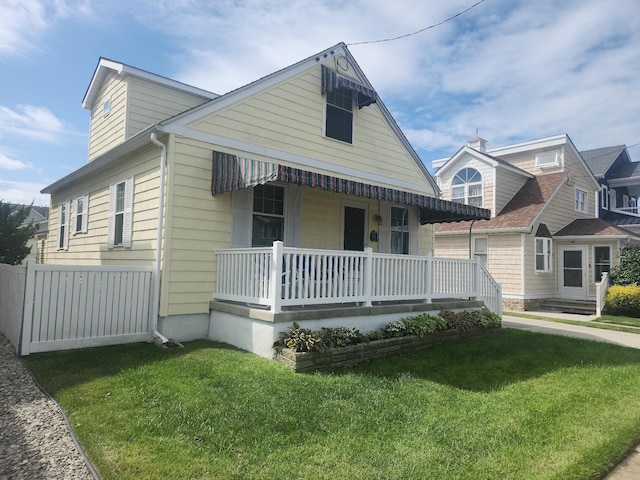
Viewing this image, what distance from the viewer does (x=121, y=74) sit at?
10352 mm

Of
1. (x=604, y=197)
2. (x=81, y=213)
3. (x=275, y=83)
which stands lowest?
(x=81, y=213)

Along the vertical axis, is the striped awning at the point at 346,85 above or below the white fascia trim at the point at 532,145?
below

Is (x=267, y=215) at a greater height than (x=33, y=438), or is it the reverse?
(x=267, y=215)

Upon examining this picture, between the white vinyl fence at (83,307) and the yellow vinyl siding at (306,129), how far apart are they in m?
3.15

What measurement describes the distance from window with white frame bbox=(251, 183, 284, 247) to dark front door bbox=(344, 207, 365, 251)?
6.67ft

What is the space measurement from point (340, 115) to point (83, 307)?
23.4 feet

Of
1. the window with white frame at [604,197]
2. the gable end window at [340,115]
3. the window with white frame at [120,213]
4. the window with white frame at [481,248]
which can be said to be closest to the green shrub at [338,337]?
the window with white frame at [120,213]

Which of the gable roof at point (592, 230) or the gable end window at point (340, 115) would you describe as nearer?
the gable end window at point (340, 115)

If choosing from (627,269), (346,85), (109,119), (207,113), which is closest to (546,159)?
(627,269)

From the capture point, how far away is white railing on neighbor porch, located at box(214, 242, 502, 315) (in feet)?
21.1

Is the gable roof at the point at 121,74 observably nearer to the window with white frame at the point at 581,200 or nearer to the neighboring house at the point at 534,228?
the neighboring house at the point at 534,228

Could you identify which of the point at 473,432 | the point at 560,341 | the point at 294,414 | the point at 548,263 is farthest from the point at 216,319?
the point at 548,263

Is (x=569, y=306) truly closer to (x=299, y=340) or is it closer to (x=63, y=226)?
(x=299, y=340)

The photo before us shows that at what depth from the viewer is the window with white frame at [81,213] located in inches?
443
